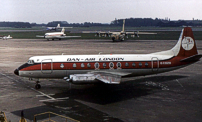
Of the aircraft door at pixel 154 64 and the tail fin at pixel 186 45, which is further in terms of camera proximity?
the tail fin at pixel 186 45

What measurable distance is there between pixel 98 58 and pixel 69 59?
3.45 metres

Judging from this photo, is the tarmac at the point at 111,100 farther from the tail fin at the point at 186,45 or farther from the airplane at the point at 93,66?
the tail fin at the point at 186,45

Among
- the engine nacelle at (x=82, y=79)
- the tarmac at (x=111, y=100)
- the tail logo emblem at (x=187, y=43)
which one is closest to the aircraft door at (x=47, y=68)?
the tarmac at (x=111, y=100)

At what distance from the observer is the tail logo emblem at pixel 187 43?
3009 centimetres

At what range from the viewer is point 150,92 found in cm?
2616

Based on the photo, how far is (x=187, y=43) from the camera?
3022 cm

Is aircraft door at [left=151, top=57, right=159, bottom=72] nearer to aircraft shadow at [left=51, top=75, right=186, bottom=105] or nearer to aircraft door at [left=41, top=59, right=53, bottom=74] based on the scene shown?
aircraft shadow at [left=51, top=75, right=186, bottom=105]

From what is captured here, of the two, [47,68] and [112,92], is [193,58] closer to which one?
[112,92]

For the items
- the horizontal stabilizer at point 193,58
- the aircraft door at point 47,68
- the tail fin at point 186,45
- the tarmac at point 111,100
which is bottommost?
the tarmac at point 111,100

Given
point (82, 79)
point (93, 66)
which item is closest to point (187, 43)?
point (93, 66)

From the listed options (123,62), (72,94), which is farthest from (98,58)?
(72,94)

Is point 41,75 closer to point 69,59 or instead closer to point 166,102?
point 69,59

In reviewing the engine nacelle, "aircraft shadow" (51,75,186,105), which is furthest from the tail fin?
the engine nacelle

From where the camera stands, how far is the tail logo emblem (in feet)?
98.7
